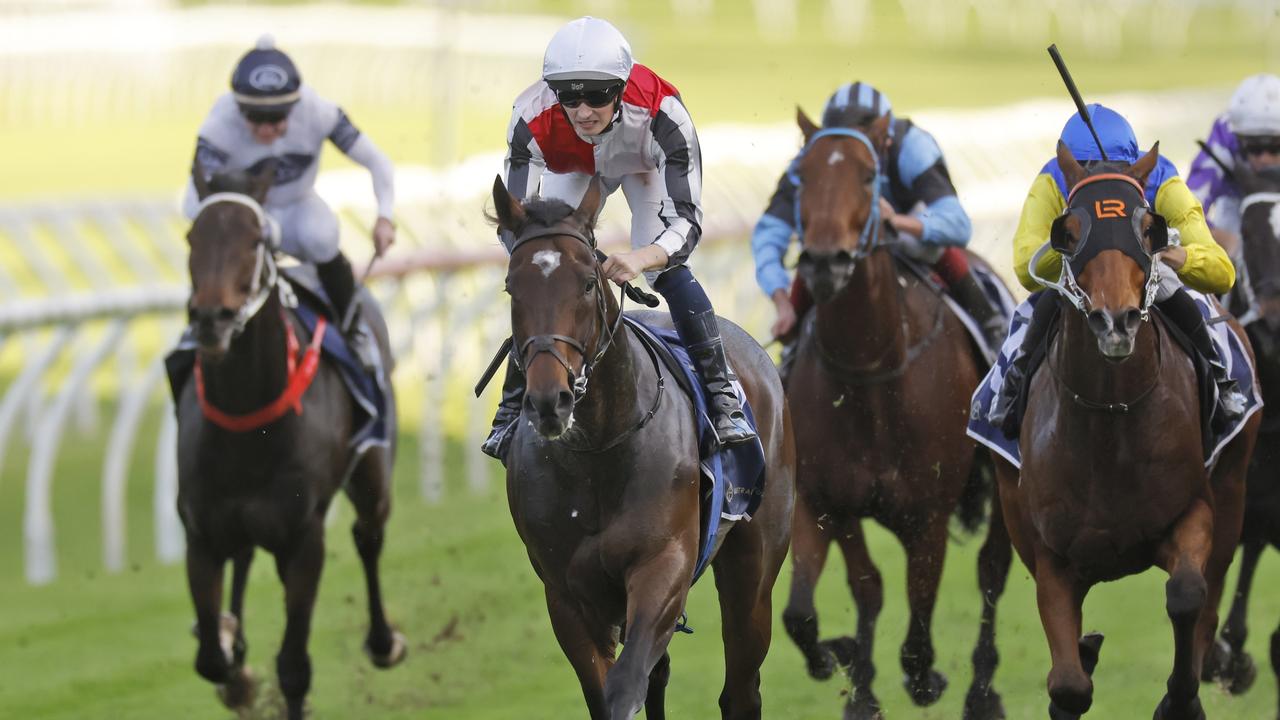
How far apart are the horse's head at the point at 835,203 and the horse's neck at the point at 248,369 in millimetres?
1736

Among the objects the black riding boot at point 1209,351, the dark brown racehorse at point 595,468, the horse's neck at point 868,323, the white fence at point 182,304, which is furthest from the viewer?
the white fence at point 182,304

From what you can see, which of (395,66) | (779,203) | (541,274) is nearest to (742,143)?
(779,203)

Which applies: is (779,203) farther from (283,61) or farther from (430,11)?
(430,11)

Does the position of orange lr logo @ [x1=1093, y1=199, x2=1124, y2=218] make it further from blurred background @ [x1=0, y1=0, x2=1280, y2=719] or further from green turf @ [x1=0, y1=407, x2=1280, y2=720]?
blurred background @ [x1=0, y1=0, x2=1280, y2=719]

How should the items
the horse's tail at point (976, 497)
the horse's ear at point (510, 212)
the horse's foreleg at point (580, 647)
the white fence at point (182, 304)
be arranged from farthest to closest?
the white fence at point (182, 304) < the horse's tail at point (976, 497) < the horse's foreleg at point (580, 647) < the horse's ear at point (510, 212)

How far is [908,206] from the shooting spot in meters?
7.55

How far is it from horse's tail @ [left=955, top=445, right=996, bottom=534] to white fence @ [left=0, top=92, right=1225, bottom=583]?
2.62 m

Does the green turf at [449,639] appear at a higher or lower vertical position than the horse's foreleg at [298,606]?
lower

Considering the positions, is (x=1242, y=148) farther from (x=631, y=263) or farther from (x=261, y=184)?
(x=261, y=184)

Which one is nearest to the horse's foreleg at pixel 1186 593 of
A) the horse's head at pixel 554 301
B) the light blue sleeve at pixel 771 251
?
the horse's head at pixel 554 301

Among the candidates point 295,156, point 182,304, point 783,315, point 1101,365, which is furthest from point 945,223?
point 182,304

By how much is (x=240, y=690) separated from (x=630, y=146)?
294 centimetres

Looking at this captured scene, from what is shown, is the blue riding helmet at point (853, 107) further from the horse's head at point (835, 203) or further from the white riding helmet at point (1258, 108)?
the white riding helmet at point (1258, 108)

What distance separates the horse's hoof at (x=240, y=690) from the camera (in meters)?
7.33
